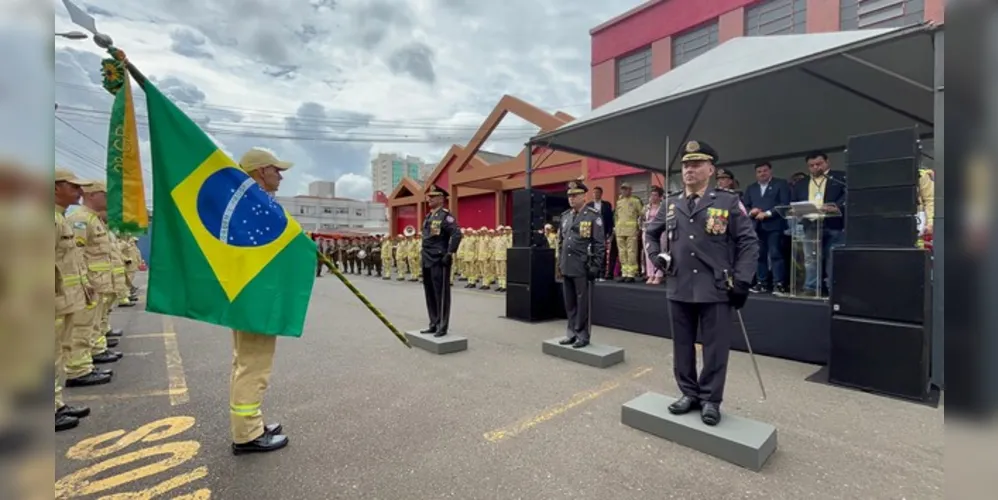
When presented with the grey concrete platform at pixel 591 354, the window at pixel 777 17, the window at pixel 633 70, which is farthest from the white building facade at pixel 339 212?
the grey concrete platform at pixel 591 354

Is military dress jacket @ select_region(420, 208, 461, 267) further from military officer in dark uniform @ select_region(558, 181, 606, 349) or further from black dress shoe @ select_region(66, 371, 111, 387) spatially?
black dress shoe @ select_region(66, 371, 111, 387)

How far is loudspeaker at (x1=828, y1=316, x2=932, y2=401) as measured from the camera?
11.9 ft

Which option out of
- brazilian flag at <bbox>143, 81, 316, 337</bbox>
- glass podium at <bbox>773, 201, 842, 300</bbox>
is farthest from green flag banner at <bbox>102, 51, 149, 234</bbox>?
glass podium at <bbox>773, 201, 842, 300</bbox>

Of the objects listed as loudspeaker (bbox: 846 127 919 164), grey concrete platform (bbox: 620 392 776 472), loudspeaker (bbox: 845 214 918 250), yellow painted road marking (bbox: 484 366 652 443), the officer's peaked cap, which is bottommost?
yellow painted road marking (bbox: 484 366 652 443)

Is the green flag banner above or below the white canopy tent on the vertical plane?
below

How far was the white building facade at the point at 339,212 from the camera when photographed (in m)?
52.2

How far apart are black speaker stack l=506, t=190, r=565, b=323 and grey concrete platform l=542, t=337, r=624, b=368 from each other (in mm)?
2082

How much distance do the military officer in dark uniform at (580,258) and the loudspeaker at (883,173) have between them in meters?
2.29

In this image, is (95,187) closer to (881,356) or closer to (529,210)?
(529,210)

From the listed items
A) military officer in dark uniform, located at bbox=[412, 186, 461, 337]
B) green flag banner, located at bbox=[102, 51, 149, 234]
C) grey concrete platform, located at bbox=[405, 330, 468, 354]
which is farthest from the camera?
military officer in dark uniform, located at bbox=[412, 186, 461, 337]

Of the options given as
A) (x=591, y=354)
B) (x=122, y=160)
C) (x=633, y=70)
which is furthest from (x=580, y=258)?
(x=633, y=70)

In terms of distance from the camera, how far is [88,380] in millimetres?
4152

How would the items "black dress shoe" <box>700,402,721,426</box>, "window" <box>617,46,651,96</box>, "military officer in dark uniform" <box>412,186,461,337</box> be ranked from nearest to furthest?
1. "black dress shoe" <box>700,402,721,426</box>
2. "military officer in dark uniform" <box>412,186,461,337</box>
3. "window" <box>617,46,651,96</box>

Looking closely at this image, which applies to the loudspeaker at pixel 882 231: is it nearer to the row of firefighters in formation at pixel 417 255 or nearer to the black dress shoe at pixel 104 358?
the row of firefighters in formation at pixel 417 255
